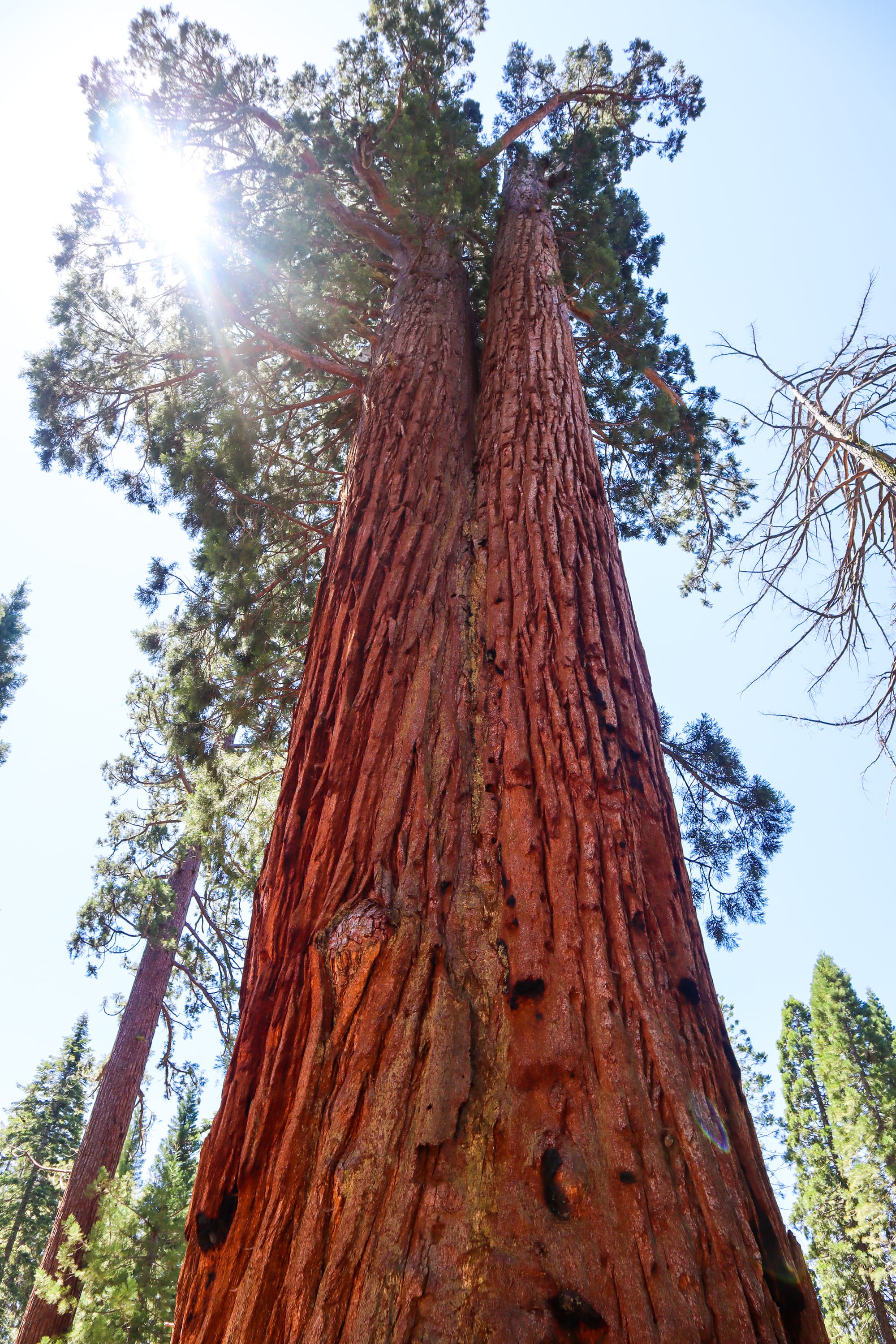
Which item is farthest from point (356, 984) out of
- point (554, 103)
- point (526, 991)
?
point (554, 103)

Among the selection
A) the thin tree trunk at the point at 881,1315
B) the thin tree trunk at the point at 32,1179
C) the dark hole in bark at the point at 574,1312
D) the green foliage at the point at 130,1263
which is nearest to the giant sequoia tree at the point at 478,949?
the dark hole in bark at the point at 574,1312

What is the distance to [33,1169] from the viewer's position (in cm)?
2002

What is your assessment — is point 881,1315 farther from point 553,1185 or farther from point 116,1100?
point 553,1185

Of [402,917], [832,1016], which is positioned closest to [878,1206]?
[832,1016]

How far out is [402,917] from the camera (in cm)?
169

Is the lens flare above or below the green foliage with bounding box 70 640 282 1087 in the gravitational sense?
below

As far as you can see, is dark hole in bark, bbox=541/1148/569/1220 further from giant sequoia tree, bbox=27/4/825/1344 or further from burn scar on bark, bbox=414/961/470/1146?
burn scar on bark, bbox=414/961/470/1146

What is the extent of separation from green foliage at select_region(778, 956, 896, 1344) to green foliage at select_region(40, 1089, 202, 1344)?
56.0 ft

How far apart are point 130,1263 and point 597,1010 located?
5.43 metres

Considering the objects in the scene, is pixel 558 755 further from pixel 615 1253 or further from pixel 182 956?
pixel 182 956

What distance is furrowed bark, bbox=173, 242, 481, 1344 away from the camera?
4.15ft

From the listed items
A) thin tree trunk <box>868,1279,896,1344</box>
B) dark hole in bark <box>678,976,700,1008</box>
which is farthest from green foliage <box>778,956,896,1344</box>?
dark hole in bark <box>678,976,700,1008</box>

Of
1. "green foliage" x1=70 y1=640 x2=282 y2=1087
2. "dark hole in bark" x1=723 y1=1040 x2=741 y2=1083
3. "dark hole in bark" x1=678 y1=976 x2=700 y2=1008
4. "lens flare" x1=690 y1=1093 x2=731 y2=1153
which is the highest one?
"green foliage" x1=70 y1=640 x2=282 y2=1087

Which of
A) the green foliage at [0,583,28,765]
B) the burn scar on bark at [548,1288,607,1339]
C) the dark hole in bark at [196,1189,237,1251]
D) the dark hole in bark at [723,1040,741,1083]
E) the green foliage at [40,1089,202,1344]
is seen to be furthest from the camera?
the green foliage at [0,583,28,765]
